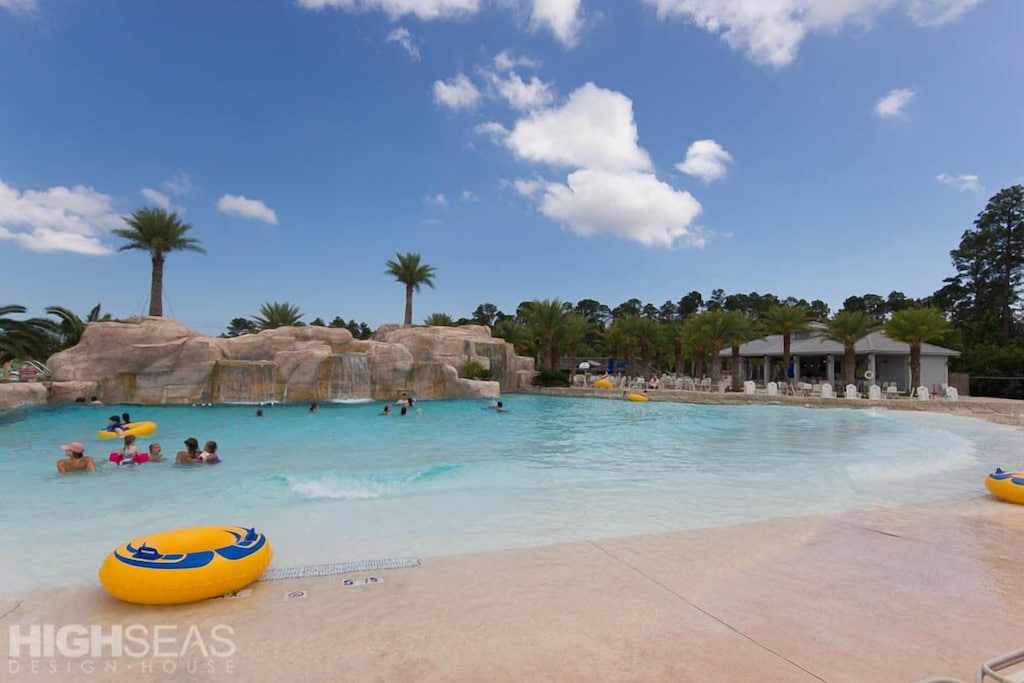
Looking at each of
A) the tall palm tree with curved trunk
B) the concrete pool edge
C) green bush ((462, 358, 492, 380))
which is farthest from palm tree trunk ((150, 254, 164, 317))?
the concrete pool edge

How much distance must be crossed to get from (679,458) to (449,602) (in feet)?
30.0

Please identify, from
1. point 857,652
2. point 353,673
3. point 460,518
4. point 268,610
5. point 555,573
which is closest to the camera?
point 353,673

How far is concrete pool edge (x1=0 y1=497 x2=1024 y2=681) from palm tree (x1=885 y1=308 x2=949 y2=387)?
1024 inches

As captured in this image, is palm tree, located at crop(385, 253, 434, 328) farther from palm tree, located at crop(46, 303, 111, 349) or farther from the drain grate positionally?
the drain grate

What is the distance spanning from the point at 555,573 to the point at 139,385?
27.9 metres

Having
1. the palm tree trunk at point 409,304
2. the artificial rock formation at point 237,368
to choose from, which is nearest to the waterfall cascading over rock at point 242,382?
the artificial rock formation at point 237,368

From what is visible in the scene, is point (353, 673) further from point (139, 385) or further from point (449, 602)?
point (139, 385)

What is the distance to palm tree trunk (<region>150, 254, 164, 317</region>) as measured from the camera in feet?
101

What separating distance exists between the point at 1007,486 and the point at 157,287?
36.4 m

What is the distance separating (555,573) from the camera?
4730 millimetres

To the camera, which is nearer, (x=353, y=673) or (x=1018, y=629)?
(x=353, y=673)

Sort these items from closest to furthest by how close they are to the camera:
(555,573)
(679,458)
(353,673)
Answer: (353,673) → (555,573) → (679,458)

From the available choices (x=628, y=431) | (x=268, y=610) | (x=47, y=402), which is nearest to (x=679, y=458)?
(x=628, y=431)

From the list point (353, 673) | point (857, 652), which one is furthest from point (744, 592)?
point (353, 673)
